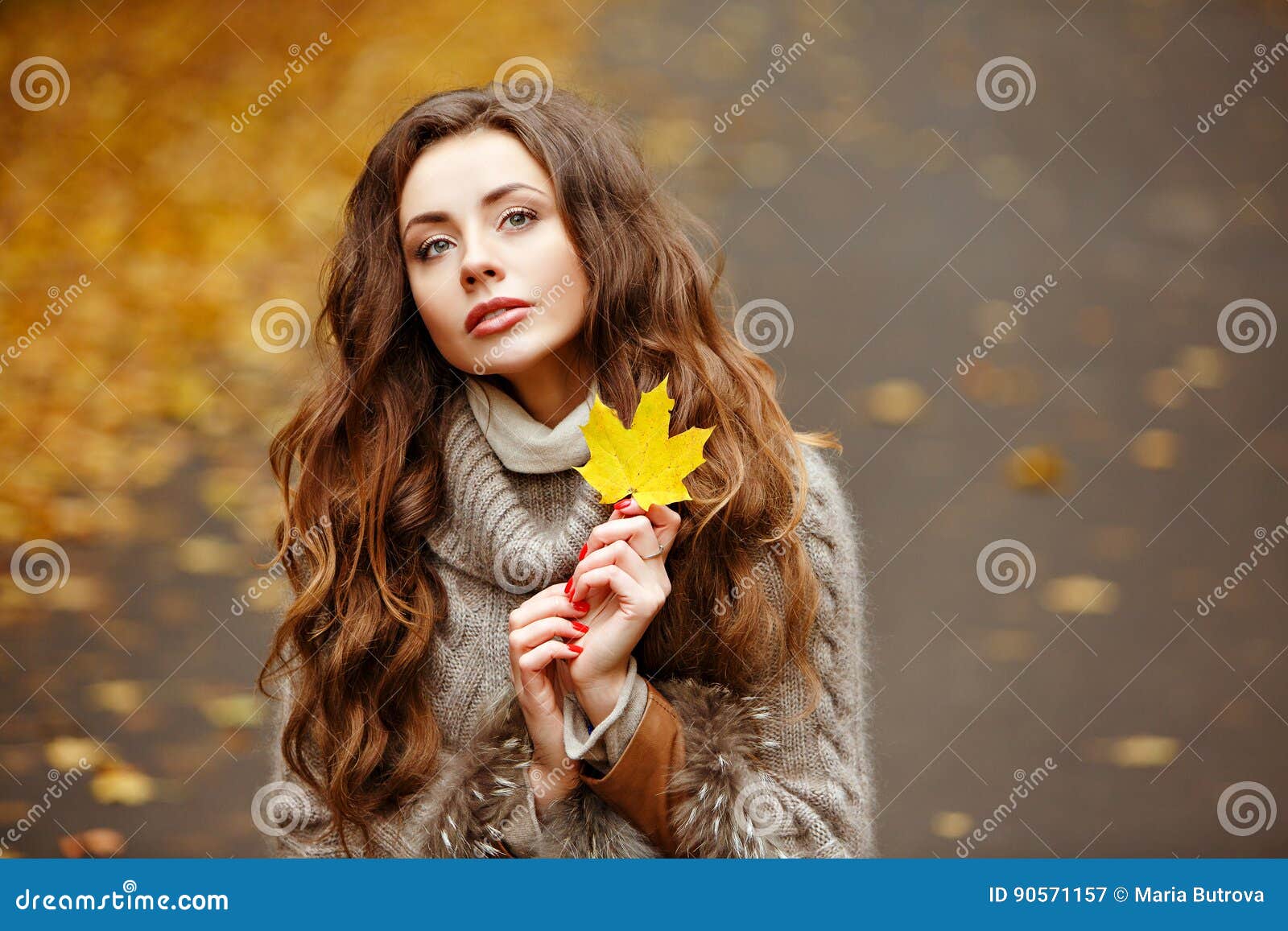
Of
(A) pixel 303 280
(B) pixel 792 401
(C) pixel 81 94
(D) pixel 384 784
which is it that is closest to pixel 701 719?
(D) pixel 384 784

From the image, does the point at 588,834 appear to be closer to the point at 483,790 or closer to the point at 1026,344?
the point at 483,790

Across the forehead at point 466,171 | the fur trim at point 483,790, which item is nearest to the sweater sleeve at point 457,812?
the fur trim at point 483,790

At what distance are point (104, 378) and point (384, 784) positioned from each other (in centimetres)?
150

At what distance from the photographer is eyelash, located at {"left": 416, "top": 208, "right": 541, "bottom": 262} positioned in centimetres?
138

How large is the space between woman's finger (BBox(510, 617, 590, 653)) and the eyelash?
477 millimetres

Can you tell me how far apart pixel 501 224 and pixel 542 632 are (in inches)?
19.8

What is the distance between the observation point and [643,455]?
1273 millimetres

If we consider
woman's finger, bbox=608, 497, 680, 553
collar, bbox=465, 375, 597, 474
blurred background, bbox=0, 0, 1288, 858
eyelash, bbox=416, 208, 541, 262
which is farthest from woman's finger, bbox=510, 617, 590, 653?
blurred background, bbox=0, 0, 1288, 858

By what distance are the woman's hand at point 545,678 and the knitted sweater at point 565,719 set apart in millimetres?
19

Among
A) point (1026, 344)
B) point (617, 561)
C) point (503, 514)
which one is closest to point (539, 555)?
point (503, 514)

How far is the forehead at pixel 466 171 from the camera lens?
53.8 inches

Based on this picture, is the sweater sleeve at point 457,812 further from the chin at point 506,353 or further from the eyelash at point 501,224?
the eyelash at point 501,224

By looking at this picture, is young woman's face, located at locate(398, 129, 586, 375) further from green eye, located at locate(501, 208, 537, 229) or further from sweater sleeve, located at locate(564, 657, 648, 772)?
sweater sleeve, located at locate(564, 657, 648, 772)

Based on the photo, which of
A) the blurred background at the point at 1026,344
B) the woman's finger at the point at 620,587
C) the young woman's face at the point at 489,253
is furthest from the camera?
the blurred background at the point at 1026,344
